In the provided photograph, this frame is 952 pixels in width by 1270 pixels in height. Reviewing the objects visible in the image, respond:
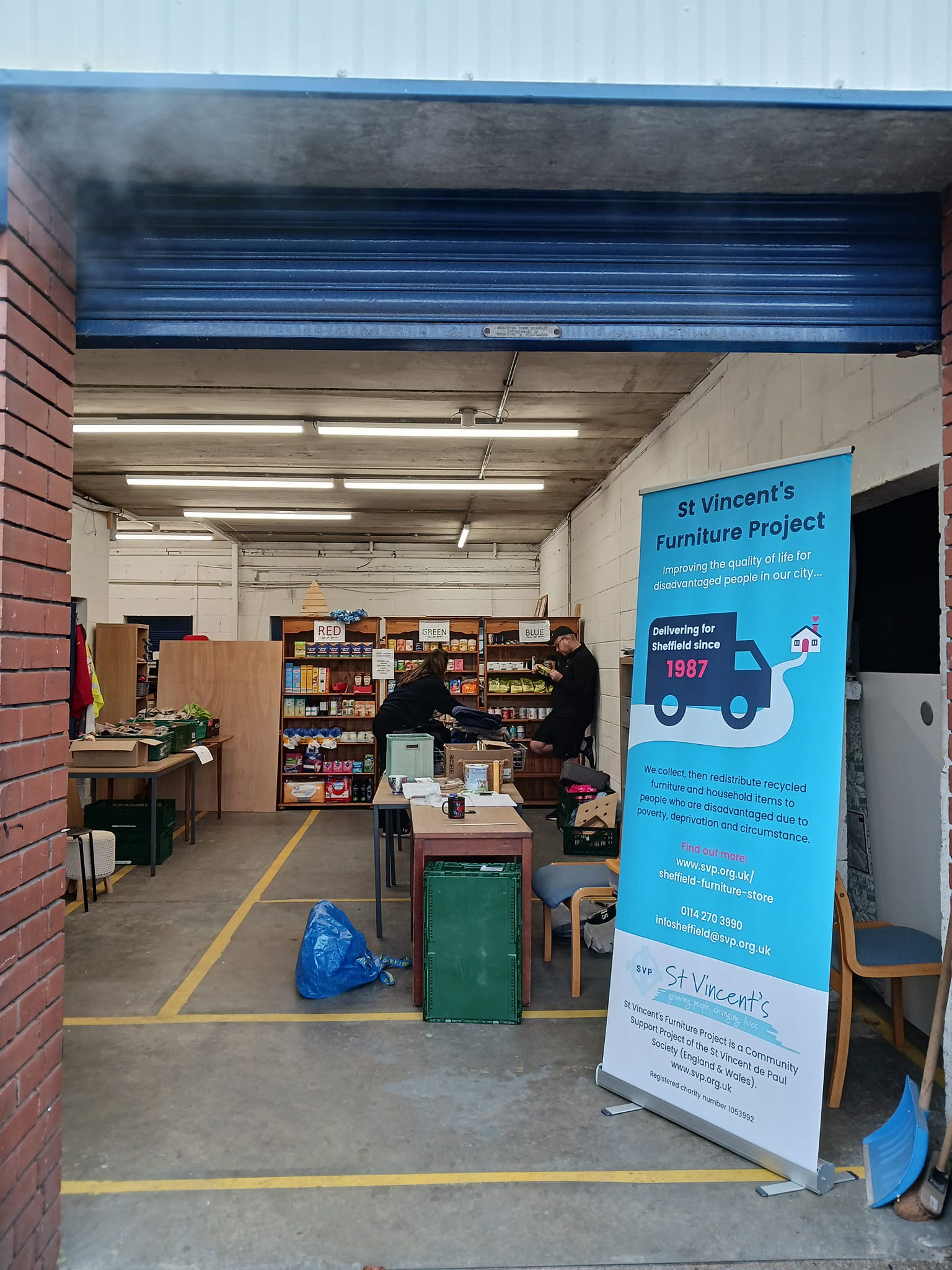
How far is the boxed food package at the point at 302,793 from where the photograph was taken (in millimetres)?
Result: 8781

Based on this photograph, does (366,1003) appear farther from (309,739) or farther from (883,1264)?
(309,739)

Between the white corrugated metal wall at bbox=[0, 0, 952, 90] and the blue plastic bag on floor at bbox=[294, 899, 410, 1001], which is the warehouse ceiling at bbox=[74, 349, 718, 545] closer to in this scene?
the white corrugated metal wall at bbox=[0, 0, 952, 90]

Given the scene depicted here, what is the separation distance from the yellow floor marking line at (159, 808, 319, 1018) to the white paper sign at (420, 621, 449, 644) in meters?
3.03

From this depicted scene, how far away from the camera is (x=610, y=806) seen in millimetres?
6750

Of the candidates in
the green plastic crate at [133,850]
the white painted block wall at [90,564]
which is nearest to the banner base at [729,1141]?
the green plastic crate at [133,850]

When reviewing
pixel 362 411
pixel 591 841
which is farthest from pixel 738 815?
pixel 362 411

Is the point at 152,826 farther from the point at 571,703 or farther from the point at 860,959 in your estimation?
the point at 860,959

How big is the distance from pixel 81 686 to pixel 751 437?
564 centimetres

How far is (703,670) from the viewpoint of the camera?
2.92m

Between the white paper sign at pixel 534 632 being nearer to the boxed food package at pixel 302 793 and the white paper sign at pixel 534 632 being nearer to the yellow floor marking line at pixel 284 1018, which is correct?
the boxed food package at pixel 302 793

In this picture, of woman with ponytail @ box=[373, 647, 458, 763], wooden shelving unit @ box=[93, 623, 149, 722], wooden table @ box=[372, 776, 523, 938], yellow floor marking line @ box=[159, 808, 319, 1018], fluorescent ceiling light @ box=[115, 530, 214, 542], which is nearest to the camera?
yellow floor marking line @ box=[159, 808, 319, 1018]

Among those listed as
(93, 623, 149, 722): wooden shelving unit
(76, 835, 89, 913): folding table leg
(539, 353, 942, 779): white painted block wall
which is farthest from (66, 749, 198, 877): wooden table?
(93, 623, 149, 722): wooden shelving unit

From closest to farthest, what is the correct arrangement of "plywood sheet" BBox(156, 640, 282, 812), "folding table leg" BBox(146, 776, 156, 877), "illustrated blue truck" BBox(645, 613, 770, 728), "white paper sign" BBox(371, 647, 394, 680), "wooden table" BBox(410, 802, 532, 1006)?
"illustrated blue truck" BBox(645, 613, 770, 728) → "wooden table" BBox(410, 802, 532, 1006) → "folding table leg" BBox(146, 776, 156, 877) → "plywood sheet" BBox(156, 640, 282, 812) → "white paper sign" BBox(371, 647, 394, 680)

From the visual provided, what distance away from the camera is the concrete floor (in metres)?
2.25
